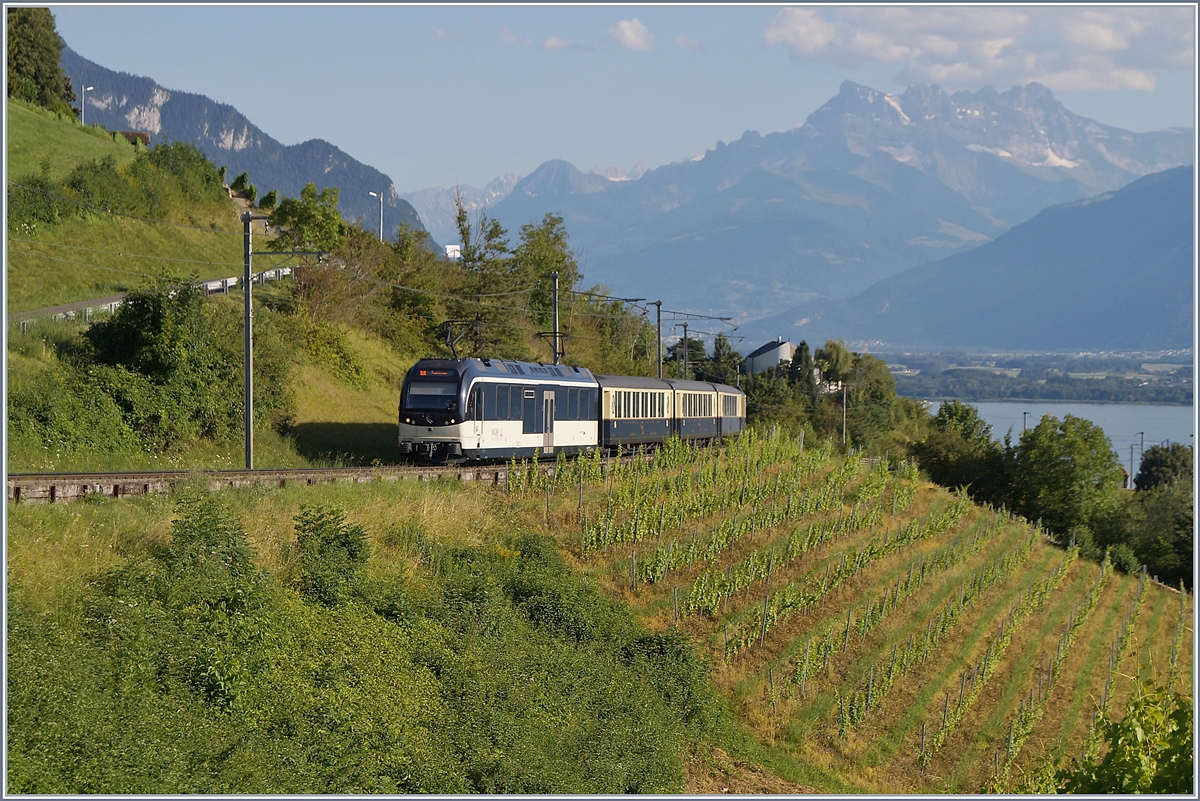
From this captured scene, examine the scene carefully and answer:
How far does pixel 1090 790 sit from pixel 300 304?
38488 mm

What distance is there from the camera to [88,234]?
48.6m

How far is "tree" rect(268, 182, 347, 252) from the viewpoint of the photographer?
52250 millimetres

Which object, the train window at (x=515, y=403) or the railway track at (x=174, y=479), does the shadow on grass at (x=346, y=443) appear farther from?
the railway track at (x=174, y=479)

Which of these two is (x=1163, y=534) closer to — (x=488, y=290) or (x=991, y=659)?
(x=488, y=290)

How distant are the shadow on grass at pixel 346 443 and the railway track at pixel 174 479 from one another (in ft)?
19.3

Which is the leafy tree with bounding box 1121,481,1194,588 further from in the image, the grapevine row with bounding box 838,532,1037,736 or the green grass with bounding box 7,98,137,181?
the green grass with bounding box 7,98,137,181

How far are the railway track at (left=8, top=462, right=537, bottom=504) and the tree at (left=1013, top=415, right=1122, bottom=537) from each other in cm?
4358

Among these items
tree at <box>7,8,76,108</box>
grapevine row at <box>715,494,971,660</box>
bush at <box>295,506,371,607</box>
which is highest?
tree at <box>7,8,76,108</box>

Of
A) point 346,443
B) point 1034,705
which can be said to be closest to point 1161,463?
point 1034,705

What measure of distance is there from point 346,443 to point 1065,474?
42.7m

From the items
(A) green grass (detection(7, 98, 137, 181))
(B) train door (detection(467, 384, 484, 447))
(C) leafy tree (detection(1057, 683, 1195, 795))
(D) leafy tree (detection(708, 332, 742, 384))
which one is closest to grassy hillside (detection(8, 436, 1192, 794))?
(B) train door (detection(467, 384, 484, 447))

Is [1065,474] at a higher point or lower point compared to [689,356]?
lower

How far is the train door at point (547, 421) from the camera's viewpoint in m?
34.1

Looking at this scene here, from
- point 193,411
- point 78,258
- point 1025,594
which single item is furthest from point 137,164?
point 1025,594
